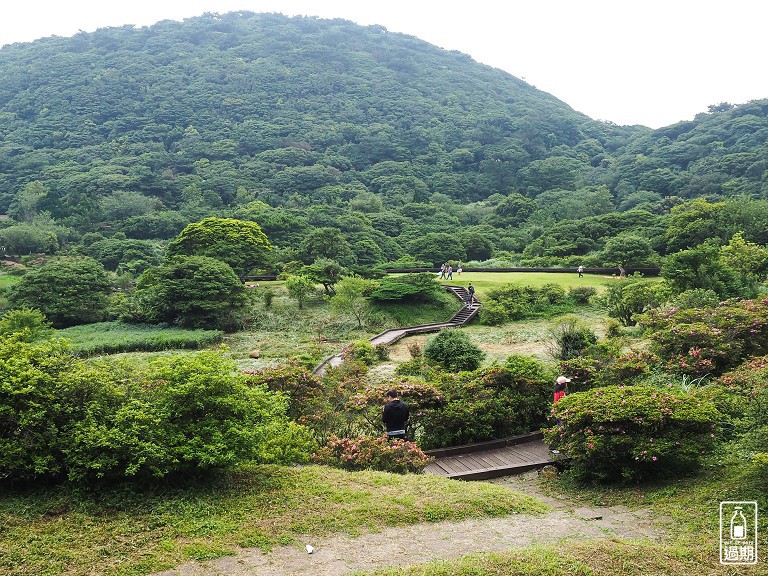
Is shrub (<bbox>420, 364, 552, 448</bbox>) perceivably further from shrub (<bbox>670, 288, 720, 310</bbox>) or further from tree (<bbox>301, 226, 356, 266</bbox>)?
tree (<bbox>301, 226, 356, 266</bbox>)

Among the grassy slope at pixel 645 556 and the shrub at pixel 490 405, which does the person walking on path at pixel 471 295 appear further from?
the grassy slope at pixel 645 556

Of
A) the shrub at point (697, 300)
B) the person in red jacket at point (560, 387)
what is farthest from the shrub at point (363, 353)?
the person in red jacket at point (560, 387)

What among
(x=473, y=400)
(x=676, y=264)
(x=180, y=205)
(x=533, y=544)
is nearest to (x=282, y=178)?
(x=180, y=205)

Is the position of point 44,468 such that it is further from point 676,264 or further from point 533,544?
point 676,264

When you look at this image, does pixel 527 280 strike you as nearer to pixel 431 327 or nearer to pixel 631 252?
pixel 631 252

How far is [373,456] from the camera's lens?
24.7 feet

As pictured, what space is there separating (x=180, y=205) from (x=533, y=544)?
66138 mm

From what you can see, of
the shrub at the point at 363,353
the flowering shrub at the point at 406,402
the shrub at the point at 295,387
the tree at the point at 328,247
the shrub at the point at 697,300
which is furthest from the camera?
the tree at the point at 328,247

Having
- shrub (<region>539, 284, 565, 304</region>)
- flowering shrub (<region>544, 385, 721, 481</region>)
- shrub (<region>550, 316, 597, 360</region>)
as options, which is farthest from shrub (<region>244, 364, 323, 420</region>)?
shrub (<region>539, 284, 565, 304</region>)

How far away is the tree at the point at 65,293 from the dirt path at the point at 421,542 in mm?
26008

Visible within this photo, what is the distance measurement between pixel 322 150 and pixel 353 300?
6690cm

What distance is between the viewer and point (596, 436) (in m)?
7.23

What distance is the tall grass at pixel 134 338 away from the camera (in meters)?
22.5

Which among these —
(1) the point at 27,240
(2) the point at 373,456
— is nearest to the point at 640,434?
(2) the point at 373,456
